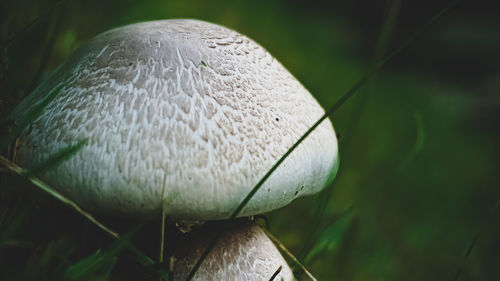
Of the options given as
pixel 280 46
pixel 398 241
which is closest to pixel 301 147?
pixel 398 241

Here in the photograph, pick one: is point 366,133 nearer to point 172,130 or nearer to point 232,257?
point 232,257

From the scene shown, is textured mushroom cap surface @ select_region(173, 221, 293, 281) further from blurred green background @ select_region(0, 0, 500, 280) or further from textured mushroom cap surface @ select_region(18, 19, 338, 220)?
textured mushroom cap surface @ select_region(18, 19, 338, 220)

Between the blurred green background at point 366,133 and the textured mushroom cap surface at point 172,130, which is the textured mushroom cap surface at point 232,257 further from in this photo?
the textured mushroom cap surface at point 172,130

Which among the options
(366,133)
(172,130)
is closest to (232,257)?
(172,130)

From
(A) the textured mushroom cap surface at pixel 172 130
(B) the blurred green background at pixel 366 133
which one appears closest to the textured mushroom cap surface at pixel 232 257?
(B) the blurred green background at pixel 366 133

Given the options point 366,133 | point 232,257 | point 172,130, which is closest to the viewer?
point 172,130
